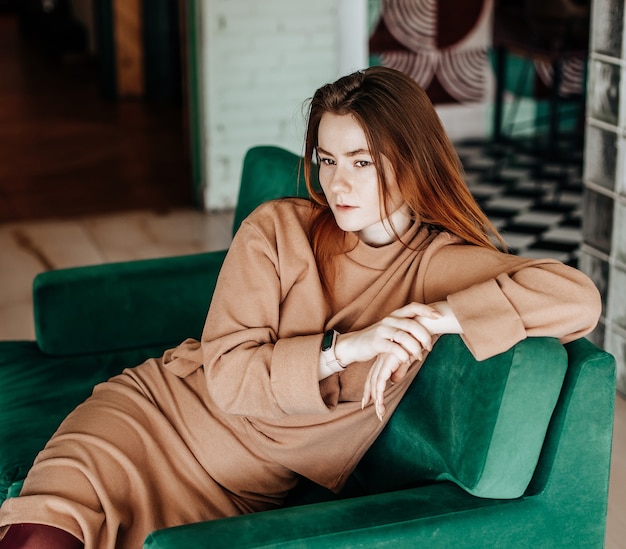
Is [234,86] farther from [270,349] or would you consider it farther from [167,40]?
[270,349]

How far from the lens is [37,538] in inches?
66.9

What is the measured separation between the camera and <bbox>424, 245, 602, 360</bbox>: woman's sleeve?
164 centimetres

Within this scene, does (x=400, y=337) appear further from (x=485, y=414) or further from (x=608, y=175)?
(x=608, y=175)

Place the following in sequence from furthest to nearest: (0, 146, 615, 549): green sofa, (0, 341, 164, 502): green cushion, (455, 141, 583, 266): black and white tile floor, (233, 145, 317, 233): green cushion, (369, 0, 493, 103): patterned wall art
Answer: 1. (369, 0, 493, 103): patterned wall art
2. (455, 141, 583, 266): black and white tile floor
3. (233, 145, 317, 233): green cushion
4. (0, 341, 164, 502): green cushion
5. (0, 146, 615, 549): green sofa

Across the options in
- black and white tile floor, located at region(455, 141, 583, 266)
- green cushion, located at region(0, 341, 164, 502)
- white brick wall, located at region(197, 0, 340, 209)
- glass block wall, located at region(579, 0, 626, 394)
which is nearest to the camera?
green cushion, located at region(0, 341, 164, 502)

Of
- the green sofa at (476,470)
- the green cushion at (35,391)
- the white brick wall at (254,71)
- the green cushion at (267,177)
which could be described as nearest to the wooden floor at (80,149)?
the white brick wall at (254,71)

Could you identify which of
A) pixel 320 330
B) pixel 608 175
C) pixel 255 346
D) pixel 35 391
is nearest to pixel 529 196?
pixel 608 175

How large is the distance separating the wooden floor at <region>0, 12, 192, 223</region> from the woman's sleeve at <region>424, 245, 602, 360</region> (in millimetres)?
3999

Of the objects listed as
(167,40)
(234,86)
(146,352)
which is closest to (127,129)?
(167,40)

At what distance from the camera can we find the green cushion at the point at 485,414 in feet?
5.40

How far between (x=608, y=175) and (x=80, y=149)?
4123 millimetres

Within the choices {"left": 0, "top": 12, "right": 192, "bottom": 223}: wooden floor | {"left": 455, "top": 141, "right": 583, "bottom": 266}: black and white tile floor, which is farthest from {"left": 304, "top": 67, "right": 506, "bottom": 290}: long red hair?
{"left": 0, "top": 12, "right": 192, "bottom": 223}: wooden floor

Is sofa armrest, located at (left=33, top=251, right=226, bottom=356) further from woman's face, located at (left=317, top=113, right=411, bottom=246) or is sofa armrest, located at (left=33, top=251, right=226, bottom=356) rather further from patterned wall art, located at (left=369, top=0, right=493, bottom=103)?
patterned wall art, located at (left=369, top=0, right=493, bottom=103)

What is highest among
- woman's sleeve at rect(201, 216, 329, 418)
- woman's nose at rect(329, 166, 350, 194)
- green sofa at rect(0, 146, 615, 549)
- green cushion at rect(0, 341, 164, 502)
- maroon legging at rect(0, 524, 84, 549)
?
woman's nose at rect(329, 166, 350, 194)
